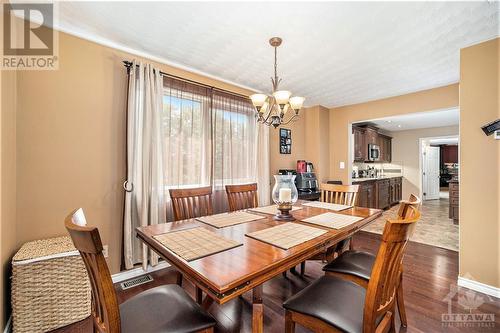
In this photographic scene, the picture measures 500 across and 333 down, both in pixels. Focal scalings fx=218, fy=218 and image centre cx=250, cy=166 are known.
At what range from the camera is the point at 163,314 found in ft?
3.55

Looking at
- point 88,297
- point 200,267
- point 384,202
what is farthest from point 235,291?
point 384,202

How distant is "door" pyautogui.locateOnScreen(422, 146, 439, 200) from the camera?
7.10 meters

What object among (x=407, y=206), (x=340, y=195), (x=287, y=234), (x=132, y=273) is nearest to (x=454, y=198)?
(x=340, y=195)

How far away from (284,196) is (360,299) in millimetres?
884

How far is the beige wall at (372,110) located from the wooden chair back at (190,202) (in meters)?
3.17

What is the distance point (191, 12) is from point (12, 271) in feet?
7.63

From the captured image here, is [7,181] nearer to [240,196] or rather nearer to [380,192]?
[240,196]

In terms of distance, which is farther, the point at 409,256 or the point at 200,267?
the point at 409,256

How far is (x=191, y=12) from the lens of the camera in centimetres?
178

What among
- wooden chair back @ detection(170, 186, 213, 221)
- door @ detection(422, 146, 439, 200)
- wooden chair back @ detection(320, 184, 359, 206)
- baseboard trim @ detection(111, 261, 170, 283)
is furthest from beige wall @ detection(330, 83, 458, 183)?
door @ detection(422, 146, 439, 200)

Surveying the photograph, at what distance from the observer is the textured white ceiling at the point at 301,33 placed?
5.70 feet

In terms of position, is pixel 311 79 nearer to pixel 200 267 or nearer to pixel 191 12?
pixel 191 12

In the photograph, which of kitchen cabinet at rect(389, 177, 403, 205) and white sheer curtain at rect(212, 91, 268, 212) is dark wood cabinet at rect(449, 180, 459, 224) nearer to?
kitchen cabinet at rect(389, 177, 403, 205)

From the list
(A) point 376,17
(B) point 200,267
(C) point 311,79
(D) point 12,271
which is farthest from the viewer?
(C) point 311,79
